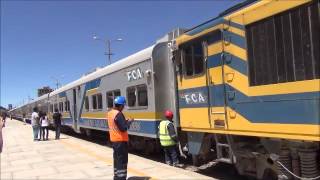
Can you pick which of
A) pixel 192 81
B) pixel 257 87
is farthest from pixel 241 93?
pixel 192 81

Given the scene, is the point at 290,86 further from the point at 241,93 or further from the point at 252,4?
the point at 252,4

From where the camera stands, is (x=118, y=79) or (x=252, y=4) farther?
(x=118, y=79)

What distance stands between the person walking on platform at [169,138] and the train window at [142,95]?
1.39 m

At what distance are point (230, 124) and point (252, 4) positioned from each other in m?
2.05

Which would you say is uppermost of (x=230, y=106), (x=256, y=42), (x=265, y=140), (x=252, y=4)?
(x=252, y=4)

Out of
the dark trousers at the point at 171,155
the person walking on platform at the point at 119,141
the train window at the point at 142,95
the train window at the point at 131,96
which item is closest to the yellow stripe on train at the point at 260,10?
the person walking on platform at the point at 119,141

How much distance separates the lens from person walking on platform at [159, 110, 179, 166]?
11.0 m

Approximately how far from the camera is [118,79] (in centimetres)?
1550

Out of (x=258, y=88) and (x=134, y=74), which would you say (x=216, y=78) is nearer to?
(x=258, y=88)

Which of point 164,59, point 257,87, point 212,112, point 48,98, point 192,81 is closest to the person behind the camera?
point 257,87

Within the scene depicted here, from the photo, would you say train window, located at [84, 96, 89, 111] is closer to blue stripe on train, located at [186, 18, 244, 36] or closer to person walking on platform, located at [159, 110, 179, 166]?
person walking on platform, located at [159, 110, 179, 166]

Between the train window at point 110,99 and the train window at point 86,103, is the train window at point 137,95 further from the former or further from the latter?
the train window at point 86,103

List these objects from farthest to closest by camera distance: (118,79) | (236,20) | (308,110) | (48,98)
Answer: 1. (48,98)
2. (118,79)
3. (236,20)
4. (308,110)

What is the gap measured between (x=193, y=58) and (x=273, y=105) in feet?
10.2
